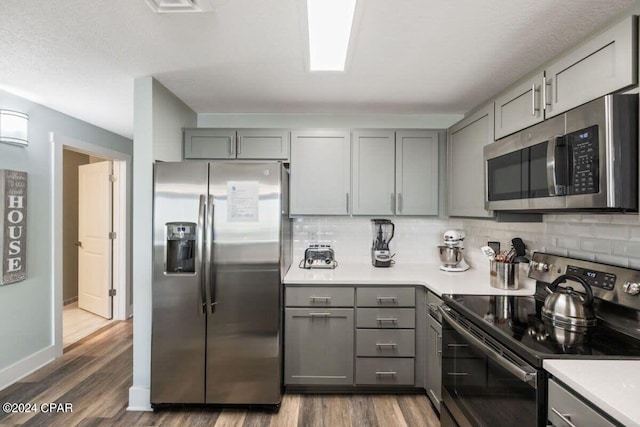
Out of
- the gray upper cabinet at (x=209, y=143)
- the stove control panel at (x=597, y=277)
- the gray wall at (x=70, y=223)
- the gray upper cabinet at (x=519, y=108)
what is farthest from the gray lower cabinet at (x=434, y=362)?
the gray wall at (x=70, y=223)

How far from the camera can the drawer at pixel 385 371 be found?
241cm

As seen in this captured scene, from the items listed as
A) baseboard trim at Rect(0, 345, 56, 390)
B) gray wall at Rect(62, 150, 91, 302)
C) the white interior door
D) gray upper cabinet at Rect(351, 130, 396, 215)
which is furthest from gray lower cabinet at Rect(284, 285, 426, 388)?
gray wall at Rect(62, 150, 91, 302)

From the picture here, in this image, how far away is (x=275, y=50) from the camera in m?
1.90

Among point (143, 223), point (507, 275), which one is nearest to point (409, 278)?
point (507, 275)

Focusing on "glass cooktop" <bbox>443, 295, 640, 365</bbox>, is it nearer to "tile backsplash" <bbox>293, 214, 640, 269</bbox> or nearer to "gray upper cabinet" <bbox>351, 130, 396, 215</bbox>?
"tile backsplash" <bbox>293, 214, 640, 269</bbox>

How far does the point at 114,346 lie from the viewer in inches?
132

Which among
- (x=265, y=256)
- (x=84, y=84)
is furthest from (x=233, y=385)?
(x=84, y=84)

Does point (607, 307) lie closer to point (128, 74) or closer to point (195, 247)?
point (195, 247)

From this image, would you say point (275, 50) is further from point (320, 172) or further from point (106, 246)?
point (106, 246)

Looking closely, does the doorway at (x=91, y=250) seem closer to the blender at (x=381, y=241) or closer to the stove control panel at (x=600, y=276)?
the blender at (x=381, y=241)

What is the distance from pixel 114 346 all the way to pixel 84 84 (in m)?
2.56

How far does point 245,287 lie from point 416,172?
5.73 feet

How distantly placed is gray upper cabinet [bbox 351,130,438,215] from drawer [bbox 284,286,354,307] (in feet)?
2.48

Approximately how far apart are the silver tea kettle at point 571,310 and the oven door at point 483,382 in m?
0.33
